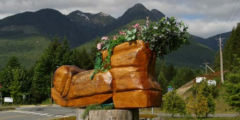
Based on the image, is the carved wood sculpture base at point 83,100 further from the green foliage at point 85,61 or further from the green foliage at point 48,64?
the green foliage at point 85,61

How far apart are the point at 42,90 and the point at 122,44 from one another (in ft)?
106

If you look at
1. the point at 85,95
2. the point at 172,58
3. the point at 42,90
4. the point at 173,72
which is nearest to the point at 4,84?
the point at 42,90

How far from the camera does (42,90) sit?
3906 centimetres

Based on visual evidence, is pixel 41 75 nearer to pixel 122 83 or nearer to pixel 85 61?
pixel 85 61

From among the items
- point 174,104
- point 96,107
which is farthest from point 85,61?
point 96,107

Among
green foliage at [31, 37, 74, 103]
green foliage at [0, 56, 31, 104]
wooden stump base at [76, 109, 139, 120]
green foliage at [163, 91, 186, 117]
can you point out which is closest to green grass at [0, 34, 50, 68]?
green foliage at [0, 56, 31, 104]

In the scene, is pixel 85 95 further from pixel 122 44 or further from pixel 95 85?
pixel 122 44

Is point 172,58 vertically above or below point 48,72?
above

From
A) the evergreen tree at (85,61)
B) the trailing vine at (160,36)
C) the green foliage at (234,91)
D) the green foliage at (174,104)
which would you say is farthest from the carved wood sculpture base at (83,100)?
the evergreen tree at (85,61)

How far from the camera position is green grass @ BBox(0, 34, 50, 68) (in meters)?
101

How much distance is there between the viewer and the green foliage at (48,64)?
3834 centimetres

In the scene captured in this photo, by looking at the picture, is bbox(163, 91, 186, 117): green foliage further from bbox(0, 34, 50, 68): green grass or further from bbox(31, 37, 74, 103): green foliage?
bbox(0, 34, 50, 68): green grass

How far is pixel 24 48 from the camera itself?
117 meters

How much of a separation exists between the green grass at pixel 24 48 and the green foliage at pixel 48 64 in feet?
194
